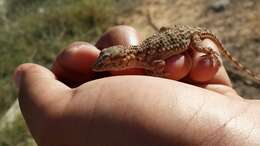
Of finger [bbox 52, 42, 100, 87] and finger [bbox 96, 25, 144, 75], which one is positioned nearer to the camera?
finger [bbox 52, 42, 100, 87]

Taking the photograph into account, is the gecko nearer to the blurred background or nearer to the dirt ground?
the dirt ground

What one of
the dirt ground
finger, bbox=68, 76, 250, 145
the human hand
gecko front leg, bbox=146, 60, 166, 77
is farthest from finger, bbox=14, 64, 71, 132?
the dirt ground

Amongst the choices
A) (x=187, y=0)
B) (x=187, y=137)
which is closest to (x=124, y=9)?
(x=187, y=0)

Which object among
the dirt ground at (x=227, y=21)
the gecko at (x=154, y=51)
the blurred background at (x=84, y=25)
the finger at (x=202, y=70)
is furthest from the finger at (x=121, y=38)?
the blurred background at (x=84, y=25)

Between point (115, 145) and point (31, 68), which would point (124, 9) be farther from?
point (115, 145)

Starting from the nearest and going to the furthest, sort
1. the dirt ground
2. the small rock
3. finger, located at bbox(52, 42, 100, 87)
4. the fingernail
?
finger, located at bbox(52, 42, 100, 87) → the fingernail → the dirt ground → the small rock

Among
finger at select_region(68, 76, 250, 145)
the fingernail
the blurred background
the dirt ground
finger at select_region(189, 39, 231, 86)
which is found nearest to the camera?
finger at select_region(68, 76, 250, 145)

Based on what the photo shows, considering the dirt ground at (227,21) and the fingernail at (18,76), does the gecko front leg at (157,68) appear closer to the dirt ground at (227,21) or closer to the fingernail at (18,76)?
the fingernail at (18,76)
